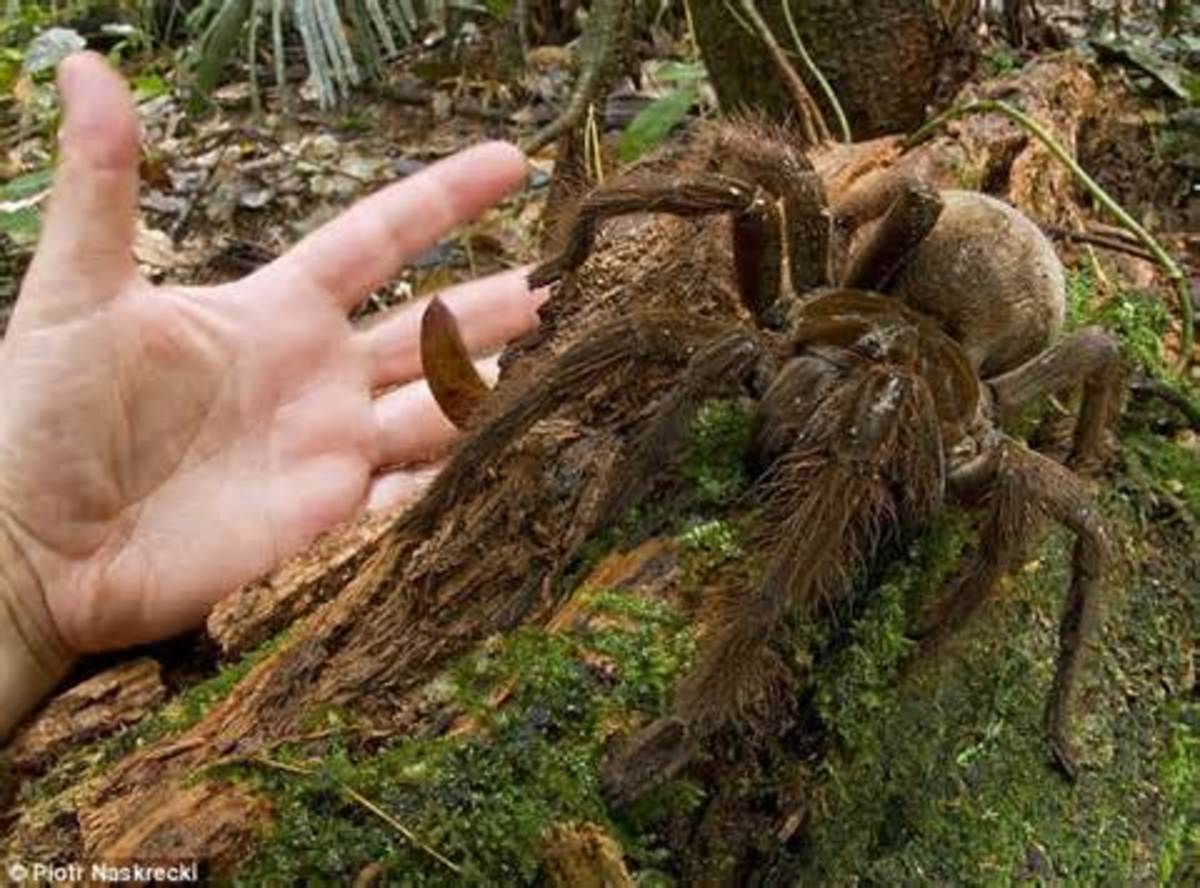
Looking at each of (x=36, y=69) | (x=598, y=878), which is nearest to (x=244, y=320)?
(x=598, y=878)

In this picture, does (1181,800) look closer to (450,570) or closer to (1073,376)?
(1073,376)

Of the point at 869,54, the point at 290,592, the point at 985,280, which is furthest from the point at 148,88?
the point at 985,280

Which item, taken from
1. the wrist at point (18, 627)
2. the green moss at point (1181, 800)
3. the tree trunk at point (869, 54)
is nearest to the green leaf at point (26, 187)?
the wrist at point (18, 627)

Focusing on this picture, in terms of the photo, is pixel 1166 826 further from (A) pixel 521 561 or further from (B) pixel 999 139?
(B) pixel 999 139

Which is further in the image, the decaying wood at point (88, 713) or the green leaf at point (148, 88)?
the green leaf at point (148, 88)

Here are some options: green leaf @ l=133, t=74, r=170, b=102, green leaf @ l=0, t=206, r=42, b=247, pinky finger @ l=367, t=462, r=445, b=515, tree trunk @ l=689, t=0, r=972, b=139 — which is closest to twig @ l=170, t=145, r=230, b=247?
green leaf @ l=133, t=74, r=170, b=102

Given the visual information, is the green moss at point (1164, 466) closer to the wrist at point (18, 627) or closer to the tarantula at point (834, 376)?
the tarantula at point (834, 376)
